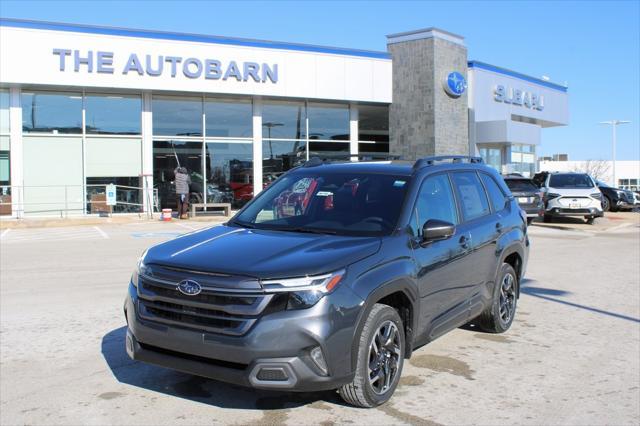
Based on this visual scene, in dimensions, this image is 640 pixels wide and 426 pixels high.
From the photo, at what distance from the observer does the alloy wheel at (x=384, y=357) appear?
166 inches

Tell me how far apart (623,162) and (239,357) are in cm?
9710

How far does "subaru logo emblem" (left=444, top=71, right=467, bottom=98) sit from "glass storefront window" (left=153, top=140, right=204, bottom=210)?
34.9ft

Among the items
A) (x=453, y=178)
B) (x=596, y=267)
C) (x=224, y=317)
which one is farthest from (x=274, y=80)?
(x=224, y=317)

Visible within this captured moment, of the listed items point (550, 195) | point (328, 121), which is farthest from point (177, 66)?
point (550, 195)

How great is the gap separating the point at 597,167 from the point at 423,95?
69.8 meters

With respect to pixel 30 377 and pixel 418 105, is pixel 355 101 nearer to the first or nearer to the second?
pixel 418 105

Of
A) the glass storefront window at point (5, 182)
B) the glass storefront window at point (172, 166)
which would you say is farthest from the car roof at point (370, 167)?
the glass storefront window at point (5, 182)

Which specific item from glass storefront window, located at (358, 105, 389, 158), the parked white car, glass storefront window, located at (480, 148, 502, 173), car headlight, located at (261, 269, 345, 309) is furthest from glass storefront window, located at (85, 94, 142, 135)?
car headlight, located at (261, 269, 345, 309)

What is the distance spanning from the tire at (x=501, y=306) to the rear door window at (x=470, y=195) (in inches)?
27.2

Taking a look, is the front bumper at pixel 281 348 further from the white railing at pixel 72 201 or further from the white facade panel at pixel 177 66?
the white facade panel at pixel 177 66

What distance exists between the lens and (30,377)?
4.92 meters

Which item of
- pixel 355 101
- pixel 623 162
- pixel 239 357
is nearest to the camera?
pixel 239 357

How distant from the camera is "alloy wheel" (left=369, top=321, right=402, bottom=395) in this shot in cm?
422

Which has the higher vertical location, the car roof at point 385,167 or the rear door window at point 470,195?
the car roof at point 385,167
